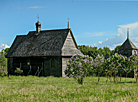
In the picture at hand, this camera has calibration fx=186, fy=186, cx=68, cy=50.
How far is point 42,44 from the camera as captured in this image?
33.4 metres

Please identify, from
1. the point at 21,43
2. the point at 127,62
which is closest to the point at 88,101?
the point at 127,62

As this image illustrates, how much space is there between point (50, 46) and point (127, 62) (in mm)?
16492

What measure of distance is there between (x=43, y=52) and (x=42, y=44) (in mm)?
2271

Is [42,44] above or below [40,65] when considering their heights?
above

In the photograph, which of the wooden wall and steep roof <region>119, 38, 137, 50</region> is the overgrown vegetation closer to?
the wooden wall

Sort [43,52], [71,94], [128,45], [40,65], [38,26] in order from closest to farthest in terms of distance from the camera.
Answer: [71,94] < [43,52] < [40,65] < [38,26] < [128,45]

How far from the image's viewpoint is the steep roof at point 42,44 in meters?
31.5

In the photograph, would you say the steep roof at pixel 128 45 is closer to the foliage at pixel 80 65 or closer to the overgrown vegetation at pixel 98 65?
the overgrown vegetation at pixel 98 65

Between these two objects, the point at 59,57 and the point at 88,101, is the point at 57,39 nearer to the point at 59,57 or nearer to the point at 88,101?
the point at 59,57

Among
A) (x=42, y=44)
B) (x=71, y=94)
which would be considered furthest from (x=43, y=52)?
(x=71, y=94)

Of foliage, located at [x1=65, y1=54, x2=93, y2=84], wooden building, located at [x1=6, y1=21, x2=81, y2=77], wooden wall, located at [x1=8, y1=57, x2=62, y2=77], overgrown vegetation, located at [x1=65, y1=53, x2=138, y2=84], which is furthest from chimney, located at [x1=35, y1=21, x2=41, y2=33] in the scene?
foliage, located at [x1=65, y1=54, x2=93, y2=84]

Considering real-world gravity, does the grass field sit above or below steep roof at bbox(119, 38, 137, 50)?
below

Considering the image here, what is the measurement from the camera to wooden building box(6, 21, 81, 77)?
30359mm

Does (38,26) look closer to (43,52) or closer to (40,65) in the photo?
(43,52)
